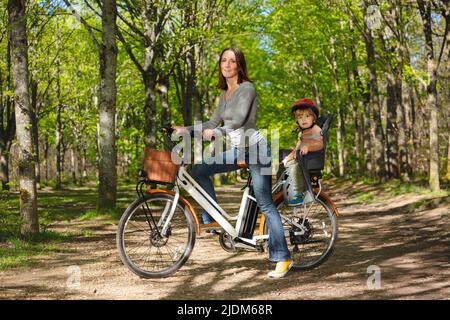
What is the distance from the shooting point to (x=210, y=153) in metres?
25.2

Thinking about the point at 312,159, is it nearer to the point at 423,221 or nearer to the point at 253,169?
the point at 253,169

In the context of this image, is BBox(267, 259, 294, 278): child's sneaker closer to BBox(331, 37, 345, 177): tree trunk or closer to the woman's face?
the woman's face

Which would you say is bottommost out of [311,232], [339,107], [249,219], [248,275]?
[248,275]

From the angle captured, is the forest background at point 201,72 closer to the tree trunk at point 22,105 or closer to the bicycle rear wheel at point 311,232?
the tree trunk at point 22,105

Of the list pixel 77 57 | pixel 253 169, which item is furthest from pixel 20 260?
pixel 77 57

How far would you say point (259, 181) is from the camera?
214 inches

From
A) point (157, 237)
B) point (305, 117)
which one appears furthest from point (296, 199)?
point (157, 237)

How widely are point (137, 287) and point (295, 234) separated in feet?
6.25

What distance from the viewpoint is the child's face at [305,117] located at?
6.09m

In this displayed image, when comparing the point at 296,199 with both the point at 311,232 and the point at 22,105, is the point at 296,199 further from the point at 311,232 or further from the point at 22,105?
the point at 22,105

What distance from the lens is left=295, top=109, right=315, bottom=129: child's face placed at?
6086 mm

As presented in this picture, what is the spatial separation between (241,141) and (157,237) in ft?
4.33

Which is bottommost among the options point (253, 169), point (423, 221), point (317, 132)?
point (423, 221)

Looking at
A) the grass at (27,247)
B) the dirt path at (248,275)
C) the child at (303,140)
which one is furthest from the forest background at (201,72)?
the child at (303,140)
